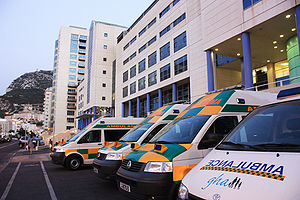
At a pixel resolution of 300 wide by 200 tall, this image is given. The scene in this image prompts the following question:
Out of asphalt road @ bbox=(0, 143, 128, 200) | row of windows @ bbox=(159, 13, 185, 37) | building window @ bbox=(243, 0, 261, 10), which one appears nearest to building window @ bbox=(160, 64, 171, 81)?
row of windows @ bbox=(159, 13, 185, 37)

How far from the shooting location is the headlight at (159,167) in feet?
13.0

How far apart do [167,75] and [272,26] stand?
49.7 ft

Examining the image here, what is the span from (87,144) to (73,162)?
1075 mm

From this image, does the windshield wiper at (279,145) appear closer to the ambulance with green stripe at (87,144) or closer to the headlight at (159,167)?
the headlight at (159,167)

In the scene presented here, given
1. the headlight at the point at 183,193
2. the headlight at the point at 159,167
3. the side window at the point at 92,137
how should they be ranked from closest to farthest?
the headlight at the point at 183,193
the headlight at the point at 159,167
the side window at the point at 92,137

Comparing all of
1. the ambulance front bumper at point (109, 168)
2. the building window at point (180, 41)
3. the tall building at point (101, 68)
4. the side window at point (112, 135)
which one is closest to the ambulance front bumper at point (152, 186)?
the ambulance front bumper at point (109, 168)

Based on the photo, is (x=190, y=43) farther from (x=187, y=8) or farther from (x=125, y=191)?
(x=125, y=191)

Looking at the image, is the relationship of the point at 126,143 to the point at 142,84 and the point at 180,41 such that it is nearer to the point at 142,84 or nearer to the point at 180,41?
the point at 180,41

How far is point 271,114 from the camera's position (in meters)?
3.12

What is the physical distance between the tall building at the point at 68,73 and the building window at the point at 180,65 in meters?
62.6

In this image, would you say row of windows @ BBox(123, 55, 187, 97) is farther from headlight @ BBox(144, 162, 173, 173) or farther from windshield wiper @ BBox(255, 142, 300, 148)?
windshield wiper @ BBox(255, 142, 300, 148)

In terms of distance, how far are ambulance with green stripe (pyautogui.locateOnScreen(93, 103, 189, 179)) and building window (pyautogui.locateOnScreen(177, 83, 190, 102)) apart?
19859 millimetres

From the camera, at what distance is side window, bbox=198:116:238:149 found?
4.43 metres

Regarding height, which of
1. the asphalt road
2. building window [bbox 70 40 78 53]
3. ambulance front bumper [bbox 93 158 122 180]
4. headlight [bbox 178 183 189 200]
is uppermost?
building window [bbox 70 40 78 53]
